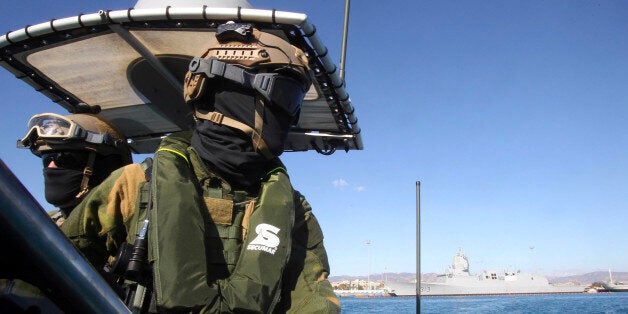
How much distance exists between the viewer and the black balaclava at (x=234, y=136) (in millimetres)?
2039

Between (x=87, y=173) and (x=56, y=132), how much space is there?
348 mm

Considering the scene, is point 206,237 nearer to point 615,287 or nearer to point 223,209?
point 223,209

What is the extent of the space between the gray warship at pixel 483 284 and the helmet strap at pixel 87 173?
100672mm

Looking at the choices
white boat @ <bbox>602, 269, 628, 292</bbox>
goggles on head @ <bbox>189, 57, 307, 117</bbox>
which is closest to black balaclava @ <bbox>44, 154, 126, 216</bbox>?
goggles on head @ <bbox>189, 57, 307, 117</bbox>

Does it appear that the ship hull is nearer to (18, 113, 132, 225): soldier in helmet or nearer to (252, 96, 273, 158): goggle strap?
(18, 113, 132, 225): soldier in helmet

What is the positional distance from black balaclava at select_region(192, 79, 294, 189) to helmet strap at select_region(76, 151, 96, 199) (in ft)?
4.82

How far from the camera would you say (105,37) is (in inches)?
131

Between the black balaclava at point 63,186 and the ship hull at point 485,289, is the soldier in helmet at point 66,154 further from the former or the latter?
the ship hull at point 485,289

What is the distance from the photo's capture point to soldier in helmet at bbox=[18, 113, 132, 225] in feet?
10.4

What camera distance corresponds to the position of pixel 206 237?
1896 mm

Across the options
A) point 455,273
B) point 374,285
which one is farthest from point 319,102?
point 374,285

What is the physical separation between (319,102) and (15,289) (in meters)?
3.18

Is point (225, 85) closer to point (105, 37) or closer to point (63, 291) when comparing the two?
point (63, 291)

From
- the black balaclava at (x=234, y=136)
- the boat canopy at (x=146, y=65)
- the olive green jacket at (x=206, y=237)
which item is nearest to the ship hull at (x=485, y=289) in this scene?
the boat canopy at (x=146, y=65)
